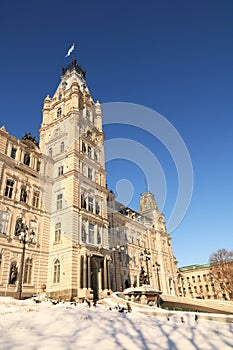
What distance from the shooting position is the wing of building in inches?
1065

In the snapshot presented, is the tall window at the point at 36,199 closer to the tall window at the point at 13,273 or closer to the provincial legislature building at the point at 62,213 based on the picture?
the provincial legislature building at the point at 62,213

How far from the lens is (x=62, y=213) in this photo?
31625mm

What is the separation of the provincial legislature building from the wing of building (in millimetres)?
103

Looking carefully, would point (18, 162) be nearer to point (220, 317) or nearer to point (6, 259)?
point (6, 259)

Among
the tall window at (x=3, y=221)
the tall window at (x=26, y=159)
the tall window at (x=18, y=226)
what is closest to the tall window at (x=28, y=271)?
the tall window at (x=18, y=226)

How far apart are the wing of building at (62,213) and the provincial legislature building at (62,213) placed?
103 millimetres

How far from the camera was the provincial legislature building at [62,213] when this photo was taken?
27.0 metres

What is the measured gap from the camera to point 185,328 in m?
11.5

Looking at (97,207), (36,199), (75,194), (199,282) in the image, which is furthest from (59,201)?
(199,282)

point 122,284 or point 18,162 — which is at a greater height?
point 18,162

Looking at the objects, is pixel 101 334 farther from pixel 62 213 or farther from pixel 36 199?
pixel 36 199

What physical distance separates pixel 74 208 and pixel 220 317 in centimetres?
2085

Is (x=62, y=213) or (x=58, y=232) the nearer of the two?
(x=58, y=232)

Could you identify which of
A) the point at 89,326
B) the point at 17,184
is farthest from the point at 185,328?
the point at 17,184
